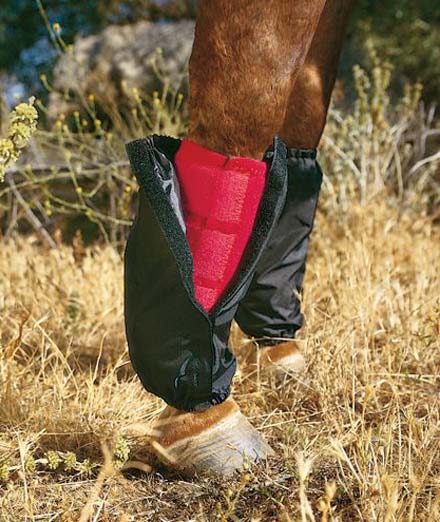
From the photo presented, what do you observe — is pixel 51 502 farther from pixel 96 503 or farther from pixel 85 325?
pixel 85 325

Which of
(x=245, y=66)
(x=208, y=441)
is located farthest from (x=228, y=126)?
(x=208, y=441)

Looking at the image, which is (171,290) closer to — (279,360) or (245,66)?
(245,66)

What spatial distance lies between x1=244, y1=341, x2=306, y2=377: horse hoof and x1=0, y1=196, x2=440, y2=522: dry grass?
0.09 ft

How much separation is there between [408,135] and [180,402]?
259 cm

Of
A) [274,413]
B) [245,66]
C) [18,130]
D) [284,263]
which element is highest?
[245,66]

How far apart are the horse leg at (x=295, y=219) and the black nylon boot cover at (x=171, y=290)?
421 mm

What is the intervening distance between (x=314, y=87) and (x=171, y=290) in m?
0.65

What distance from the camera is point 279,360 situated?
1770mm

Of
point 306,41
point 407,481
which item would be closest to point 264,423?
point 407,481

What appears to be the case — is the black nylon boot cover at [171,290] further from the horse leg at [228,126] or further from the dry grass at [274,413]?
the dry grass at [274,413]

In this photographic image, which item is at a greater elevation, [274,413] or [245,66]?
[245,66]

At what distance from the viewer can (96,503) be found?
1.22m

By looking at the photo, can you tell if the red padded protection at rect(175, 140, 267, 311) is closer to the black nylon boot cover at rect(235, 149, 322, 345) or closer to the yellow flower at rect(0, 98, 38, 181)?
the yellow flower at rect(0, 98, 38, 181)

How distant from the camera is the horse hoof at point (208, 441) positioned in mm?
1326
